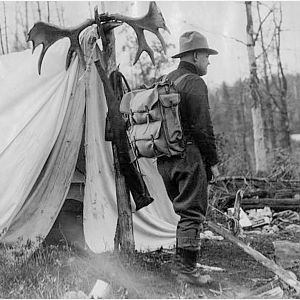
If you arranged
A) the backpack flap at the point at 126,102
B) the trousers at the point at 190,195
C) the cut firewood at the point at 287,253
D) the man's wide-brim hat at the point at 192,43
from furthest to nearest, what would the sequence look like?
the cut firewood at the point at 287,253, the backpack flap at the point at 126,102, the man's wide-brim hat at the point at 192,43, the trousers at the point at 190,195

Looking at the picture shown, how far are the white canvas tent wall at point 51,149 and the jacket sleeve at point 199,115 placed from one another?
4.50ft

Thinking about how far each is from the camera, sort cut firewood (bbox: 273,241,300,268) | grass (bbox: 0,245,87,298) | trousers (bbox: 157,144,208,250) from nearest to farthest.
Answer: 1. grass (bbox: 0,245,87,298)
2. trousers (bbox: 157,144,208,250)
3. cut firewood (bbox: 273,241,300,268)

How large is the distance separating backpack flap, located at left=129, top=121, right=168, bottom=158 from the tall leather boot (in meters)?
0.86

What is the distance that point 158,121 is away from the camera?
4379 mm

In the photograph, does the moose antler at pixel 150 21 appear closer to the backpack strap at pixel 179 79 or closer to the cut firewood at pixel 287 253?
the backpack strap at pixel 179 79

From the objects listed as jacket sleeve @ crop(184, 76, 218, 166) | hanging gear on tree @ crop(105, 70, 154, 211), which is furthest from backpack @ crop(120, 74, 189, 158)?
hanging gear on tree @ crop(105, 70, 154, 211)

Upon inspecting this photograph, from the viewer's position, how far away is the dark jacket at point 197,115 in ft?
14.1

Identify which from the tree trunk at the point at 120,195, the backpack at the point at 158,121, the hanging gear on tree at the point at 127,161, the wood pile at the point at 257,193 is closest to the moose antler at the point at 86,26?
the tree trunk at the point at 120,195

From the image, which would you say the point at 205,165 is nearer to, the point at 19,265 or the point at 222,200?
the point at 19,265

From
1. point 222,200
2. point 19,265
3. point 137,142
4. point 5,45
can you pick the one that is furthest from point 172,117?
point 5,45

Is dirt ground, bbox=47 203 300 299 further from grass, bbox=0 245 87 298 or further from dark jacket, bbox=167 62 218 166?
dark jacket, bbox=167 62 218 166

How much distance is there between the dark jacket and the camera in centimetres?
431

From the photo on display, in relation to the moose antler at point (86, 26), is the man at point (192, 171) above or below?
below

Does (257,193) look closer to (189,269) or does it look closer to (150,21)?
(150,21)
